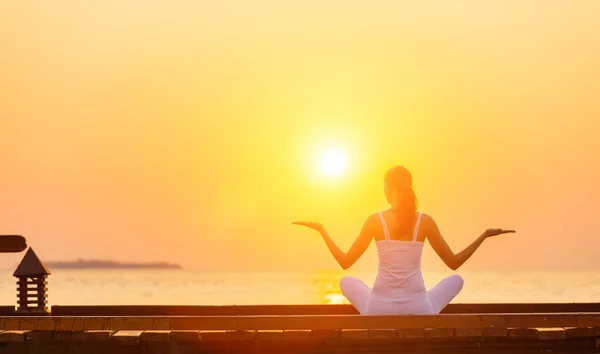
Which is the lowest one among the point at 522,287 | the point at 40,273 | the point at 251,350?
the point at 251,350

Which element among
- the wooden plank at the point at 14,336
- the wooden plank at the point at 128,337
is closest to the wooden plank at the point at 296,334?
the wooden plank at the point at 128,337

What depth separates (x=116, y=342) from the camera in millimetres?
9695

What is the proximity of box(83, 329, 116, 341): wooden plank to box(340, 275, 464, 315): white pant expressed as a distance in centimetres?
236

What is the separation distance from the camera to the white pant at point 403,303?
9.73m

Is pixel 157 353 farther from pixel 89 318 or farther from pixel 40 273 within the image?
pixel 40 273

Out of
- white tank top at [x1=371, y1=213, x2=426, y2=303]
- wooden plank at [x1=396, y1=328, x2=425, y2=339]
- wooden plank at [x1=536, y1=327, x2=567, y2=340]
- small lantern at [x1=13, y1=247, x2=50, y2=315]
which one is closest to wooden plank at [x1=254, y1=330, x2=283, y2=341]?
white tank top at [x1=371, y1=213, x2=426, y2=303]

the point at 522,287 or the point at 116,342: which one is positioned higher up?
the point at 522,287

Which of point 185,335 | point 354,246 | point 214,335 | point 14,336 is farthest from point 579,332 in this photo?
point 14,336

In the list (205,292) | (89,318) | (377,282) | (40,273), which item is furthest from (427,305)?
(205,292)

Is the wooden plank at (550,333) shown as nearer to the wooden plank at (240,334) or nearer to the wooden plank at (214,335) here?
the wooden plank at (240,334)

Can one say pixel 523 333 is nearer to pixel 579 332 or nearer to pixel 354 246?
pixel 579 332

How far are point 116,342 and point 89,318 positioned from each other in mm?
351

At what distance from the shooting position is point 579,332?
32.3 feet

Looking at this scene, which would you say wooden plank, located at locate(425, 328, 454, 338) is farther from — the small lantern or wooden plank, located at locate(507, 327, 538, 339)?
the small lantern
